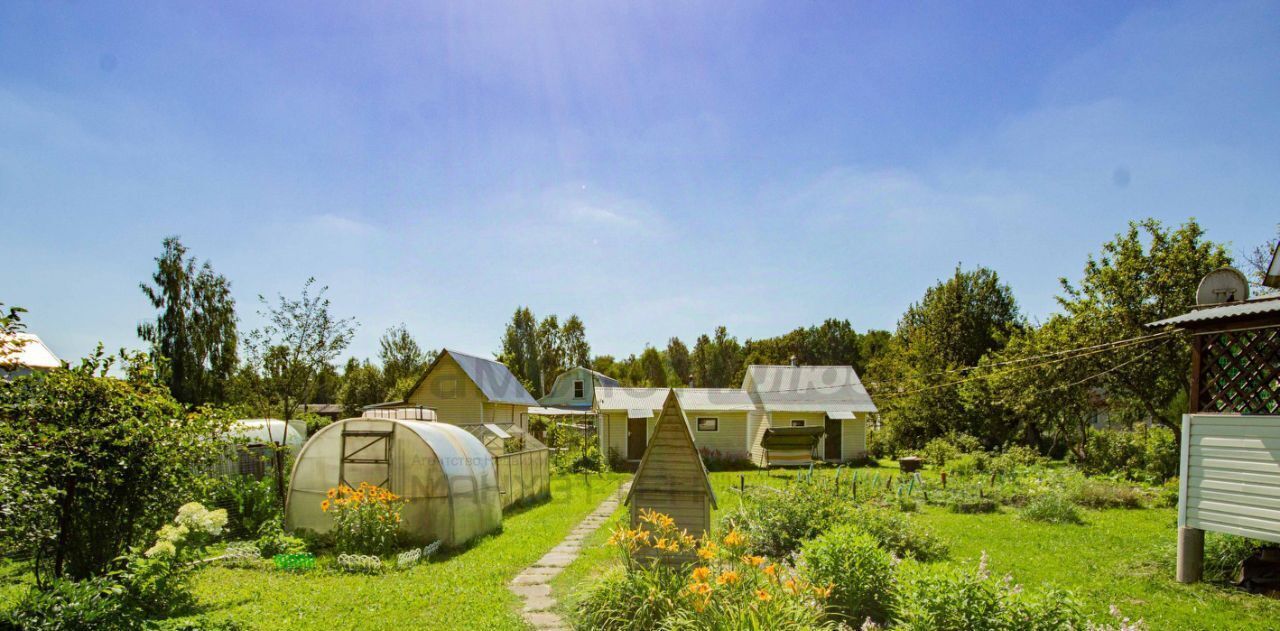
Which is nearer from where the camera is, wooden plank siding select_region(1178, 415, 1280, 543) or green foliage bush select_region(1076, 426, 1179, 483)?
wooden plank siding select_region(1178, 415, 1280, 543)

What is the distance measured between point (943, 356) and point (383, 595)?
108 feet

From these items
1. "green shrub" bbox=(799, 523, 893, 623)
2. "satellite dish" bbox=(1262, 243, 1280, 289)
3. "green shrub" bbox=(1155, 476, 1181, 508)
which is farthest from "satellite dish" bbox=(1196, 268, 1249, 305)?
"green shrub" bbox=(799, 523, 893, 623)

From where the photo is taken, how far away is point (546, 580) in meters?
8.42

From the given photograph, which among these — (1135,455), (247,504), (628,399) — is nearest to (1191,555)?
(1135,455)

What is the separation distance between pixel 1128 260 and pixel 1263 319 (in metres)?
8.67

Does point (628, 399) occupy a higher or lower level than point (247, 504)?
higher

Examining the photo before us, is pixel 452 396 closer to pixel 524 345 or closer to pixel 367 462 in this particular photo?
pixel 367 462

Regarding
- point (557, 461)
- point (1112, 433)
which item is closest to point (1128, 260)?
point (1112, 433)

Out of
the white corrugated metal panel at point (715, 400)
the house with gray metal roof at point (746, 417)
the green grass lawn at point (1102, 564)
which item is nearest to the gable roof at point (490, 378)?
the house with gray metal roof at point (746, 417)

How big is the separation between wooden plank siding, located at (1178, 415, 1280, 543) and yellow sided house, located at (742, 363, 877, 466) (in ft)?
53.5

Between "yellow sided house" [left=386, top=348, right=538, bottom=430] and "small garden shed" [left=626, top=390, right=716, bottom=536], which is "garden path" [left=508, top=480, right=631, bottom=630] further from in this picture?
"yellow sided house" [left=386, top=348, right=538, bottom=430]

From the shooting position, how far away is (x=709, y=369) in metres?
59.6

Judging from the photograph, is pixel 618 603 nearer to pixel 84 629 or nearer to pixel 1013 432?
pixel 84 629

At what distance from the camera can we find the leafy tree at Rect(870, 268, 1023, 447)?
27.5m
